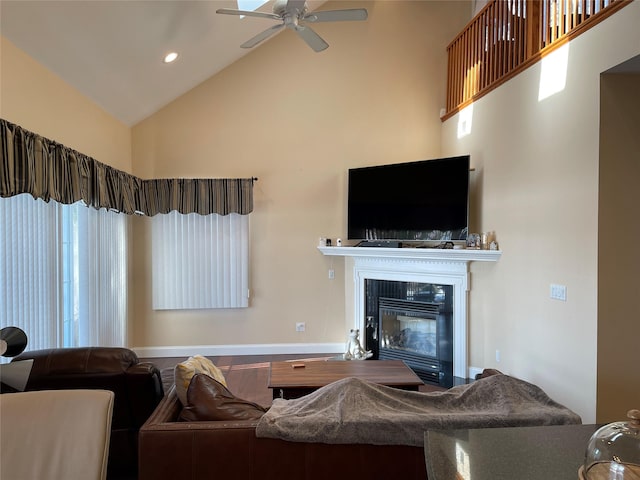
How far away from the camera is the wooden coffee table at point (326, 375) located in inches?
114

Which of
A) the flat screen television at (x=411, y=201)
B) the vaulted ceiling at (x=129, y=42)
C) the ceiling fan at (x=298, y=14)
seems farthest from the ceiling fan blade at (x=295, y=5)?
the flat screen television at (x=411, y=201)

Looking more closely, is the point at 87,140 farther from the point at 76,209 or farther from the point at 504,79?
the point at 504,79

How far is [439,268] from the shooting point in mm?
4418

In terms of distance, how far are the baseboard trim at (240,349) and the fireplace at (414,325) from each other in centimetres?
65

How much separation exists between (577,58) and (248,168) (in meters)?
3.61

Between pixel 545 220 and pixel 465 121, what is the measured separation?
5.97 feet

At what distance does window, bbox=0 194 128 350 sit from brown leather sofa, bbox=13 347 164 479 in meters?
1.04

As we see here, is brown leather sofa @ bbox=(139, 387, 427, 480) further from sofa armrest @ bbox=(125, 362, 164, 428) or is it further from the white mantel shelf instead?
the white mantel shelf

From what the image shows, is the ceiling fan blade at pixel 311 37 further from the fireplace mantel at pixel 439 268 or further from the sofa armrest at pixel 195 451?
the sofa armrest at pixel 195 451

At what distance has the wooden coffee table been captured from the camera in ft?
9.50

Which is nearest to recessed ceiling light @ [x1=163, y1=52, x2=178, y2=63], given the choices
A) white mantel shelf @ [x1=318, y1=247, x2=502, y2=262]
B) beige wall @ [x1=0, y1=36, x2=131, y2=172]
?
beige wall @ [x1=0, y1=36, x2=131, y2=172]

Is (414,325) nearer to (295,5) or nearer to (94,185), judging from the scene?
(295,5)

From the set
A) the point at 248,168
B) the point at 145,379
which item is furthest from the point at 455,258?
the point at 145,379

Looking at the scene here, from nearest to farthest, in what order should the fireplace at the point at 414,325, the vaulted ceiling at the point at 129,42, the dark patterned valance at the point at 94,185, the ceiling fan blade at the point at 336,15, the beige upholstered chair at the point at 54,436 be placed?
the beige upholstered chair at the point at 54,436 → the dark patterned valance at the point at 94,185 → the vaulted ceiling at the point at 129,42 → the ceiling fan blade at the point at 336,15 → the fireplace at the point at 414,325
